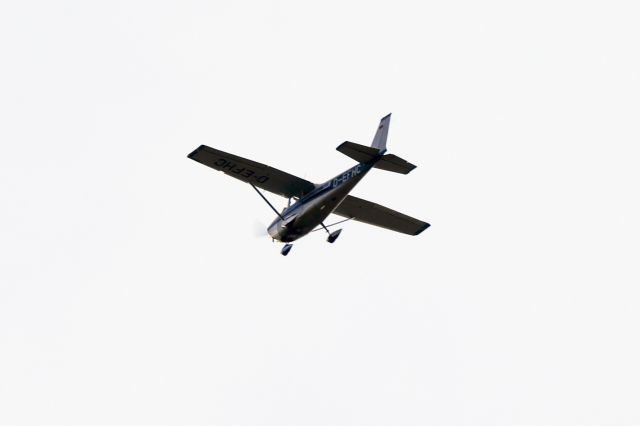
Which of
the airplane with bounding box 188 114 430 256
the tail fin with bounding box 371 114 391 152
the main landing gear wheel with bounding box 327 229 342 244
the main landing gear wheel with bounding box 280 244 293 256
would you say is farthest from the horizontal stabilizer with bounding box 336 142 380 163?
the main landing gear wheel with bounding box 280 244 293 256

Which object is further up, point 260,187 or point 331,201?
point 260,187

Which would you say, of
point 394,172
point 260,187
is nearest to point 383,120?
point 394,172

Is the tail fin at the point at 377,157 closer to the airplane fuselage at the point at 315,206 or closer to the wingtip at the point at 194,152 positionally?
the airplane fuselage at the point at 315,206

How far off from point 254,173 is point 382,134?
3.83 m

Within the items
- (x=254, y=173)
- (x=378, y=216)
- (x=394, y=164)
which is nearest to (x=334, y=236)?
(x=254, y=173)

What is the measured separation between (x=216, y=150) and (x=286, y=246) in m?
3.52

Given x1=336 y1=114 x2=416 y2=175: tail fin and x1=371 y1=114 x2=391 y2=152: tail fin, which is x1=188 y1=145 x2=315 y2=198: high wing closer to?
x1=371 y1=114 x2=391 y2=152: tail fin

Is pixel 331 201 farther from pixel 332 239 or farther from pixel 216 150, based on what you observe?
pixel 216 150

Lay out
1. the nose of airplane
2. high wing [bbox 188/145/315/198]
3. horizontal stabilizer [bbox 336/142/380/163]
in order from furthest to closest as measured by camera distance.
A: the nose of airplane, high wing [bbox 188/145/315/198], horizontal stabilizer [bbox 336/142/380/163]

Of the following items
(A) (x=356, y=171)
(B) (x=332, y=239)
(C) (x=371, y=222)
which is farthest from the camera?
(C) (x=371, y=222)

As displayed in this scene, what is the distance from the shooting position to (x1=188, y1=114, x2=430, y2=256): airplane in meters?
30.2

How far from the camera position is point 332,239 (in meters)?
32.4

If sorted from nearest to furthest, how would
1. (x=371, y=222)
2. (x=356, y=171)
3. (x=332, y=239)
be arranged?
(x=356, y=171) < (x=332, y=239) < (x=371, y=222)

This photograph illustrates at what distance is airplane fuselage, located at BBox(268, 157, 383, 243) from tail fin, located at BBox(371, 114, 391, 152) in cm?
91
